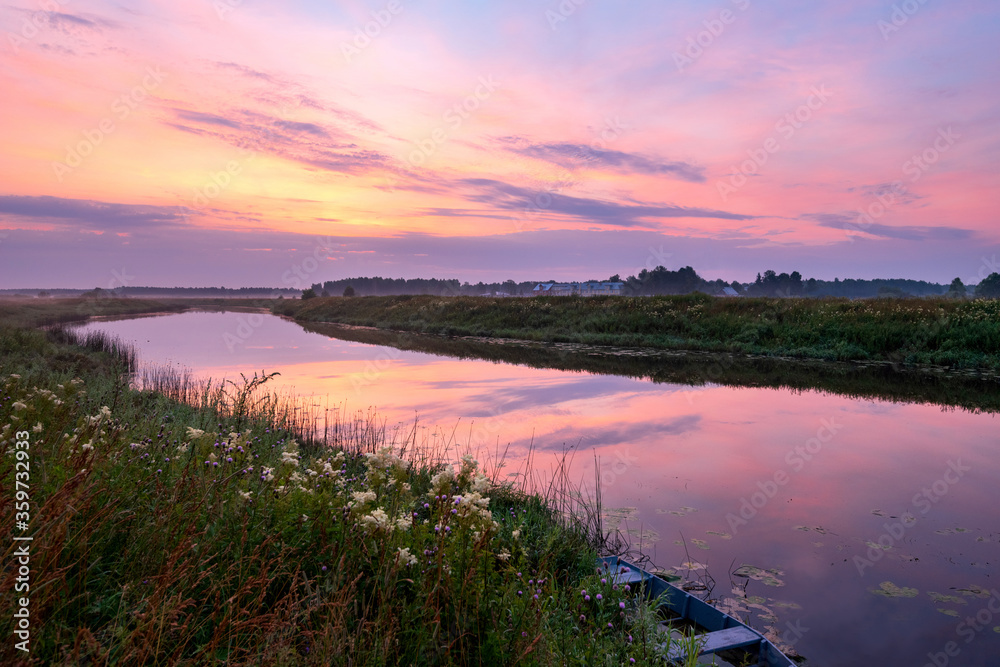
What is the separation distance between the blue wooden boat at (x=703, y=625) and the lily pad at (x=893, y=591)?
2.43 meters

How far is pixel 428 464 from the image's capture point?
35.4ft

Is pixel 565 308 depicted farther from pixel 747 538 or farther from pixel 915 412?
pixel 747 538

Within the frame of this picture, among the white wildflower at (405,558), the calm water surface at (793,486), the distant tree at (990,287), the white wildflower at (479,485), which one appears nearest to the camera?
the white wildflower at (405,558)

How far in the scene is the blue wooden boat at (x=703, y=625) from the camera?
5.38 metres

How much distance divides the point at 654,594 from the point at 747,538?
2.84m

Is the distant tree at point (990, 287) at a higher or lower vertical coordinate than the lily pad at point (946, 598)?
higher

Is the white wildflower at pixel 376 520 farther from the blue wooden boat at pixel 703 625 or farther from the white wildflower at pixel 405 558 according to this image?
the blue wooden boat at pixel 703 625

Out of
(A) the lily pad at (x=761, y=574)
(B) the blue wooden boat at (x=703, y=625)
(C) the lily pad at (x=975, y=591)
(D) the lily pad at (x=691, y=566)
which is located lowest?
(A) the lily pad at (x=761, y=574)

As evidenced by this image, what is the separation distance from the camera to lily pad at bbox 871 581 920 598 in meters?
7.02

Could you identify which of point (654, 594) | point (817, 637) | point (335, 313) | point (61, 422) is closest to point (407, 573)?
point (654, 594)

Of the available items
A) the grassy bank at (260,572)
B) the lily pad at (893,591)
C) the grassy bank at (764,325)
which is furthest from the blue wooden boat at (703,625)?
the grassy bank at (764,325)

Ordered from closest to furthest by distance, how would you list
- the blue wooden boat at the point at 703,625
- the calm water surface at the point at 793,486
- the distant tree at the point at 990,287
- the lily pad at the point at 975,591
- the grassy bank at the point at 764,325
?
the blue wooden boat at the point at 703,625 → the calm water surface at the point at 793,486 → the lily pad at the point at 975,591 → the grassy bank at the point at 764,325 → the distant tree at the point at 990,287

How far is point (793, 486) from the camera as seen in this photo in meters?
11.0

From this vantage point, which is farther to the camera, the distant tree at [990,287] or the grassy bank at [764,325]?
the distant tree at [990,287]
